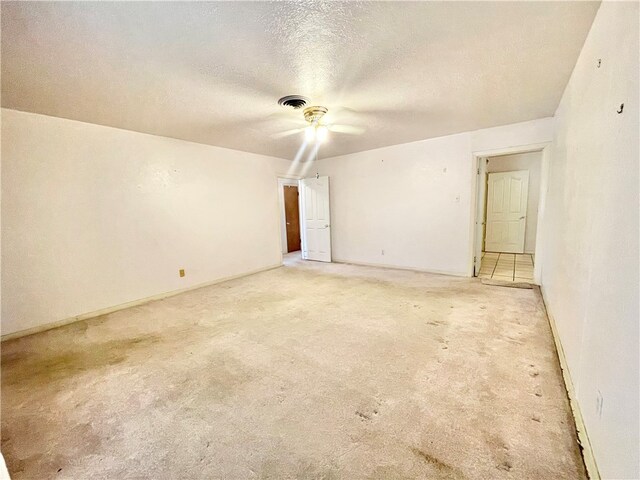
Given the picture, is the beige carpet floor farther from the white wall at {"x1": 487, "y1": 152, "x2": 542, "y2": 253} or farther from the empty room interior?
the white wall at {"x1": 487, "y1": 152, "x2": 542, "y2": 253}

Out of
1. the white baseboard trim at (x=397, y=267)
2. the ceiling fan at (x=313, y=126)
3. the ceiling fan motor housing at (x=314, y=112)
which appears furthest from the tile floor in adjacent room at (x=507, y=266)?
the ceiling fan motor housing at (x=314, y=112)

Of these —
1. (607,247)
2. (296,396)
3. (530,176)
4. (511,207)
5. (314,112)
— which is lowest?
(296,396)

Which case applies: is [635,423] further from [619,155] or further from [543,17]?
[543,17]

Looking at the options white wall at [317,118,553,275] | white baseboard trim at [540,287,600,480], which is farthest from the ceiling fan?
white baseboard trim at [540,287,600,480]

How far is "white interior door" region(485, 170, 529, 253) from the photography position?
6.18 m

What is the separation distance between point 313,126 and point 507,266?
4581 millimetres

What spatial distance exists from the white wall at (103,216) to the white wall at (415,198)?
2369 mm

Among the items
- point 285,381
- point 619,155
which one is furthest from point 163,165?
point 619,155

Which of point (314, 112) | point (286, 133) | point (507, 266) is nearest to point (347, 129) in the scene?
point (286, 133)

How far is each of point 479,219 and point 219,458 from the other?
4.85 m

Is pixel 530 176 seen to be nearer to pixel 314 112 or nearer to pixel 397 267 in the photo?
pixel 397 267

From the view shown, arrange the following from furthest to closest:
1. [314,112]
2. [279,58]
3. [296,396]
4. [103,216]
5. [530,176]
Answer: [530,176]
[103,216]
[314,112]
[279,58]
[296,396]

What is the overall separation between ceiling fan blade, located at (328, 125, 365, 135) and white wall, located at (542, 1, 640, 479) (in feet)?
7.65

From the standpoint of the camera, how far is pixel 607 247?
1248 millimetres
